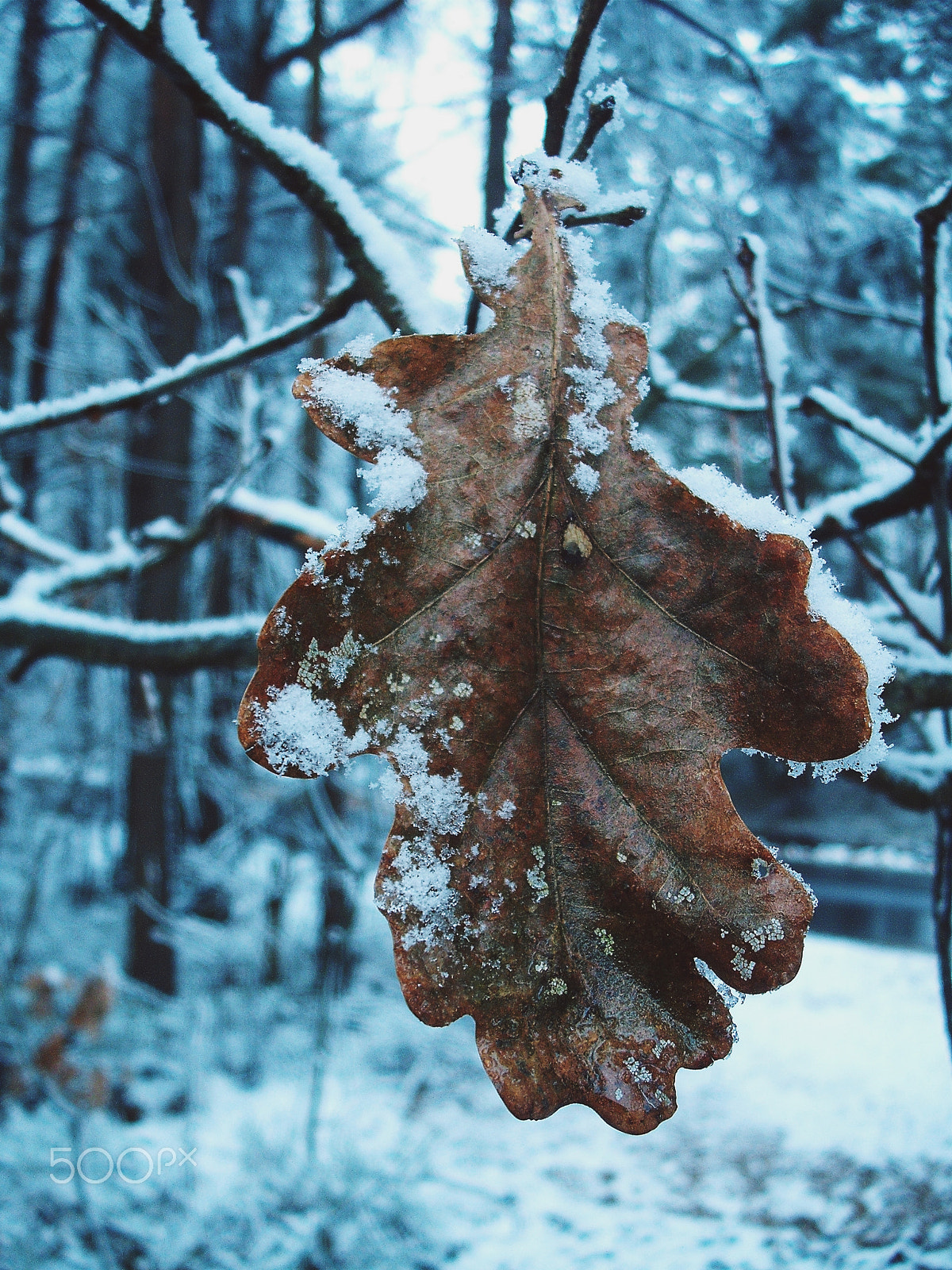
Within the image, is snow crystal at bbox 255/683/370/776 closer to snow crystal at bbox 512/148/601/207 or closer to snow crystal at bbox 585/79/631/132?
snow crystal at bbox 512/148/601/207

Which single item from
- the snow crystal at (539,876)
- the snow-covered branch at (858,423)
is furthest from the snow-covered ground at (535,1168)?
the snow crystal at (539,876)

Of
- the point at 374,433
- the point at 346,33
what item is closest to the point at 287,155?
the point at 374,433

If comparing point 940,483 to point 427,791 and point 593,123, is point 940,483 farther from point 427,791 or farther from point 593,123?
point 427,791

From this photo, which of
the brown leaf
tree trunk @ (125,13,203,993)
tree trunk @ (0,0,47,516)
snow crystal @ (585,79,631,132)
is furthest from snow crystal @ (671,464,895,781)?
tree trunk @ (0,0,47,516)

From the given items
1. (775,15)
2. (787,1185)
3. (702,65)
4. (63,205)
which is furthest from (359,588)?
(775,15)

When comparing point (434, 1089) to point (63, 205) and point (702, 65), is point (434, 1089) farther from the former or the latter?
point (63, 205)

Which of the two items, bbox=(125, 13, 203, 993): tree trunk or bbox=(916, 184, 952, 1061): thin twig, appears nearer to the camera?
bbox=(916, 184, 952, 1061): thin twig
